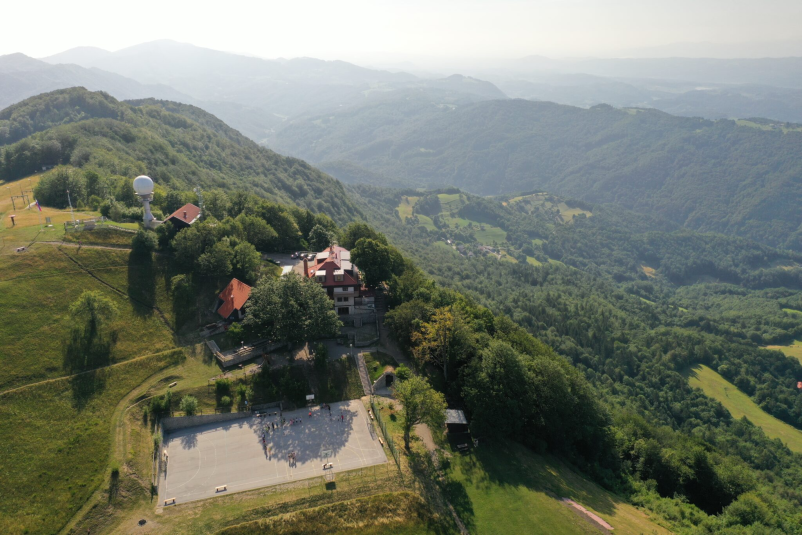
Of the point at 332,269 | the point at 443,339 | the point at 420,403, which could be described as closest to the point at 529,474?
the point at 420,403

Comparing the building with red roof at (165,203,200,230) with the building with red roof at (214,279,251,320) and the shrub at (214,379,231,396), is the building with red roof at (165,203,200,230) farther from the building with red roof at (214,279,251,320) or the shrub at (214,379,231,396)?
the shrub at (214,379,231,396)

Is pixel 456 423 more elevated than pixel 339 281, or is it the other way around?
pixel 339 281

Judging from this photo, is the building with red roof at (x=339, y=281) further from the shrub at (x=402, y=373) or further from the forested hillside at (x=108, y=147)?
the forested hillside at (x=108, y=147)

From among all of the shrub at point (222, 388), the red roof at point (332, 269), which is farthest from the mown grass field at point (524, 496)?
the red roof at point (332, 269)

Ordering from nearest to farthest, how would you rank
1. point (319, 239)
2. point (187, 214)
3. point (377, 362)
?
point (377, 362) < point (187, 214) < point (319, 239)

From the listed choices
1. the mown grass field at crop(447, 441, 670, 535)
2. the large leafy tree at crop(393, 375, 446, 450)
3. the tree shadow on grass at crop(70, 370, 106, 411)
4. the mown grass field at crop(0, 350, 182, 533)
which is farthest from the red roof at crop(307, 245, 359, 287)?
the mown grass field at crop(447, 441, 670, 535)

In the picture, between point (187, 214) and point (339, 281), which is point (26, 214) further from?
point (339, 281)
